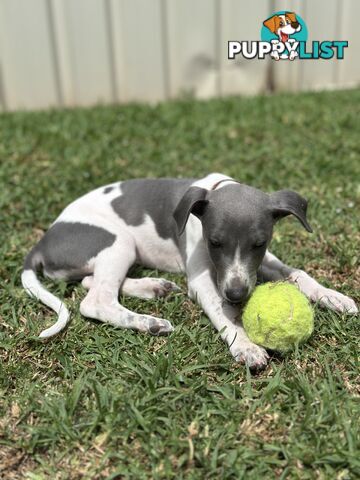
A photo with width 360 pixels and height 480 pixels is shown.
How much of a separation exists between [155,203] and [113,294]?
3.01 feet

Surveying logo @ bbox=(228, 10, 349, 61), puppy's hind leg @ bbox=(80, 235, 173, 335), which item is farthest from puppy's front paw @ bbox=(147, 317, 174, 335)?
logo @ bbox=(228, 10, 349, 61)

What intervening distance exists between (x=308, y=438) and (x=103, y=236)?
7.22ft

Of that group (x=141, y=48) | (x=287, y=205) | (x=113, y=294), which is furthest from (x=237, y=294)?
(x=141, y=48)

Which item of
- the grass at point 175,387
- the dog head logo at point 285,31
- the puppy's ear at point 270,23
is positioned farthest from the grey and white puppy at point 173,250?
the puppy's ear at point 270,23

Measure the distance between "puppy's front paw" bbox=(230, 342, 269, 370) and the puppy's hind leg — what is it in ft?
1.74

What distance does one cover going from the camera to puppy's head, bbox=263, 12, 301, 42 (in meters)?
9.16

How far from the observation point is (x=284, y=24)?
9375 millimetres

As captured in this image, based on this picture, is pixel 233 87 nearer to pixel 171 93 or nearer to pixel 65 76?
pixel 171 93

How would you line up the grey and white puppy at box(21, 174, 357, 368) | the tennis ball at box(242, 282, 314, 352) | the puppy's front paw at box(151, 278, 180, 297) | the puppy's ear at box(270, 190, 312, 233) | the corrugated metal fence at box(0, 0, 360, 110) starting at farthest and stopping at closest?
the corrugated metal fence at box(0, 0, 360, 110)
the puppy's front paw at box(151, 278, 180, 297)
the puppy's ear at box(270, 190, 312, 233)
the grey and white puppy at box(21, 174, 357, 368)
the tennis ball at box(242, 282, 314, 352)

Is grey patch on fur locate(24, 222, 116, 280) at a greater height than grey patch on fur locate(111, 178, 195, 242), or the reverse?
grey patch on fur locate(111, 178, 195, 242)

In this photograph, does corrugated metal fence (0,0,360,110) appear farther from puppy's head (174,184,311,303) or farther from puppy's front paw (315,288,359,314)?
puppy's front paw (315,288,359,314)

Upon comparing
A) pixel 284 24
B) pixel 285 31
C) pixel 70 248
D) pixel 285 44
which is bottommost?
pixel 70 248

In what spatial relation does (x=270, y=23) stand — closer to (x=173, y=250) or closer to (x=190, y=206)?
(x=173, y=250)

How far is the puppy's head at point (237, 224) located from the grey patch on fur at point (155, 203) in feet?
2.13
